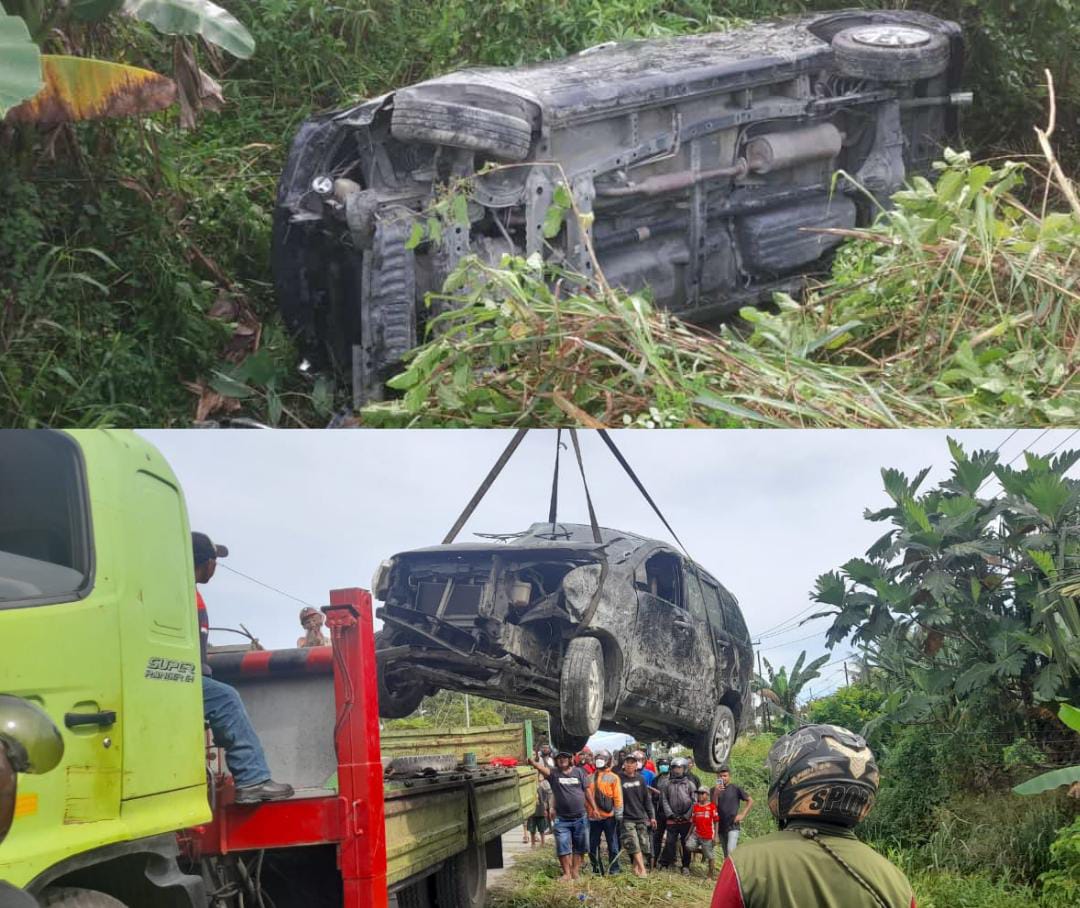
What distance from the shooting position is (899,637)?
3393 mm

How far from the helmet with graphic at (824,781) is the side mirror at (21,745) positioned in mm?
1317

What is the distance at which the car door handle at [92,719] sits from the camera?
261cm

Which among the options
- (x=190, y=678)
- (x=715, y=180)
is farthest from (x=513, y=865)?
(x=715, y=180)

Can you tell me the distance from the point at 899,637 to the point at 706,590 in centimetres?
48

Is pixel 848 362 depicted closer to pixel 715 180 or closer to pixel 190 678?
pixel 715 180

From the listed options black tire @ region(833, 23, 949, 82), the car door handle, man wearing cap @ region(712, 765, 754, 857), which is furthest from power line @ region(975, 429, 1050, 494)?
black tire @ region(833, 23, 949, 82)

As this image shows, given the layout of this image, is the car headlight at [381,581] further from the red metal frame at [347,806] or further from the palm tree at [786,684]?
the palm tree at [786,684]

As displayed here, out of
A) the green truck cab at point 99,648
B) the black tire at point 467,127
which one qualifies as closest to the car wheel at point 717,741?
the green truck cab at point 99,648

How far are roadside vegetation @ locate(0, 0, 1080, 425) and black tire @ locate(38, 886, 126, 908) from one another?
179 centimetres

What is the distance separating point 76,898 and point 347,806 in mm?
659

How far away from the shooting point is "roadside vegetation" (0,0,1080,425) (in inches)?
177

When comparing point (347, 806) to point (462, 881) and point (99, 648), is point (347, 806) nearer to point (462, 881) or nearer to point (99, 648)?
point (462, 881)

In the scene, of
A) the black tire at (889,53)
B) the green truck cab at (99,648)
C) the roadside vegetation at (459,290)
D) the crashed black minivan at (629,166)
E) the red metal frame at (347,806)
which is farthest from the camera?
the black tire at (889,53)

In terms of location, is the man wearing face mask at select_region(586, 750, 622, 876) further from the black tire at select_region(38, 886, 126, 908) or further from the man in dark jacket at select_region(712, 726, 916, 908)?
the black tire at select_region(38, 886, 126, 908)
